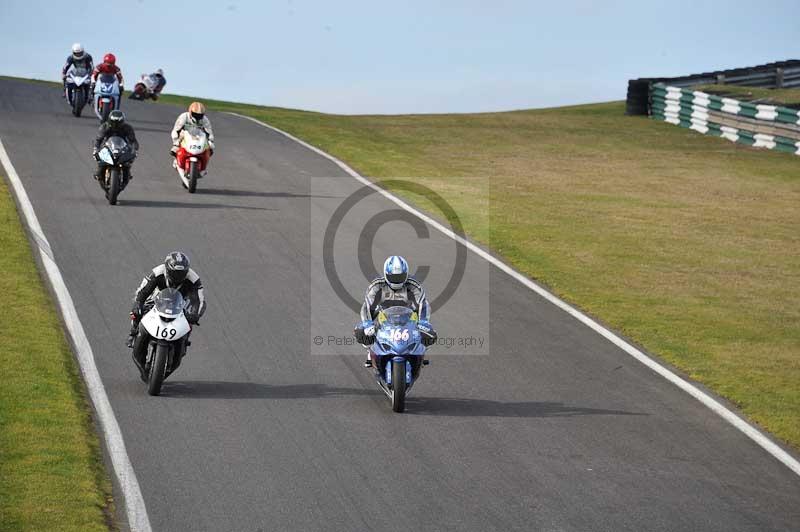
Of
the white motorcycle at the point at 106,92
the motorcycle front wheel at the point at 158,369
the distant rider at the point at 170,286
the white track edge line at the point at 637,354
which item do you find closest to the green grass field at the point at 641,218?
the white track edge line at the point at 637,354

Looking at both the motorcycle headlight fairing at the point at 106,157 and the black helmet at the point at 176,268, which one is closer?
the black helmet at the point at 176,268

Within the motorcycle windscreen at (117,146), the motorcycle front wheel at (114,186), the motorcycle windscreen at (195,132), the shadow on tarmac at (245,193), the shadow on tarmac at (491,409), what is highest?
the motorcycle windscreen at (195,132)

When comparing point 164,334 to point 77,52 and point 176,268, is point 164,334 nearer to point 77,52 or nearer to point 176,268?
point 176,268

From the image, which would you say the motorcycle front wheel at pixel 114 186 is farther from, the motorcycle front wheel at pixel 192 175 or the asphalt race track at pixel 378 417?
the motorcycle front wheel at pixel 192 175

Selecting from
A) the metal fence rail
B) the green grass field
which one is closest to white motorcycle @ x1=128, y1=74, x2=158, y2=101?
the green grass field

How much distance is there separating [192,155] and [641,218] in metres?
10.2

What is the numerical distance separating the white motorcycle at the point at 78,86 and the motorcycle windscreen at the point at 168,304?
75.5ft

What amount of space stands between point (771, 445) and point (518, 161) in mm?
24390

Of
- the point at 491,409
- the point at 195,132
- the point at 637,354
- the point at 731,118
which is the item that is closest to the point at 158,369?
the point at 491,409

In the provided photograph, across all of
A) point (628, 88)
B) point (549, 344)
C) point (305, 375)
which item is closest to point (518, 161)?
point (628, 88)

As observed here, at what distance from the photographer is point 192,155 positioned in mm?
26266

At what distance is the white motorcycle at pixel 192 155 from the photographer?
26.1 meters

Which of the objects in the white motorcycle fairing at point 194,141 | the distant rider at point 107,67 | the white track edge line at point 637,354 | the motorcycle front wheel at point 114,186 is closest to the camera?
the white track edge line at point 637,354

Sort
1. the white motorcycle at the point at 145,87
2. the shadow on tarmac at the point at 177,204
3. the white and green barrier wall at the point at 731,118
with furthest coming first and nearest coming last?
the white motorcycle at the point at 145,87
the white and green barrier wall at the point at 731,118
the shadow on tarmac at the point at 177,204
